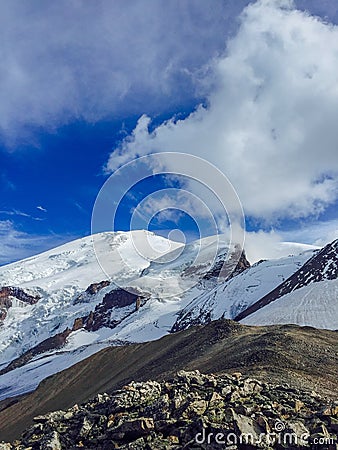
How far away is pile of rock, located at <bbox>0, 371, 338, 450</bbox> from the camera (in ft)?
41.3

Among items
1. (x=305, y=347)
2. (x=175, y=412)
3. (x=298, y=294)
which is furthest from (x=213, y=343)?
(x=298, y=294)

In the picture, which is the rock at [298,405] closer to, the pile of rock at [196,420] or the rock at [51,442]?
the pile of rock at [196,420]

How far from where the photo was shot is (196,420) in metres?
13.5

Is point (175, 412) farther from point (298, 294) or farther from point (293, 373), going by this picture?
point (298, 294)

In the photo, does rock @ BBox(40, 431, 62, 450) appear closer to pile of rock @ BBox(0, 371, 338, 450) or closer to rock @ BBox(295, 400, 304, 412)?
pile of rock @ BBox(0, 371, 338, 450)

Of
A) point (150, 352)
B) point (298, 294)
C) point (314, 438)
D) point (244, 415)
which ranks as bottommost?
point (314, 438)

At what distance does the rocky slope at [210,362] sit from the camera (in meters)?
27.6


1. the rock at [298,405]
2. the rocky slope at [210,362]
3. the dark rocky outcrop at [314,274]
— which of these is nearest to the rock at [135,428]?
the rock at [298,405]

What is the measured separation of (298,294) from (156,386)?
10090cm

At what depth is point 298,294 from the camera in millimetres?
114125

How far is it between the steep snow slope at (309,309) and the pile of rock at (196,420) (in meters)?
72.7

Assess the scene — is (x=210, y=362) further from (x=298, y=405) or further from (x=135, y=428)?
(x=135, y=428)

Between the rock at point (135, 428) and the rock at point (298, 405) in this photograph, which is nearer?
the rock at point (135, 428)

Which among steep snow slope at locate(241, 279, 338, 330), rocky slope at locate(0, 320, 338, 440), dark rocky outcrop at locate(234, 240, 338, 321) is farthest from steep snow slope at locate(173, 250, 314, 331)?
rocky slope at locate(0, 320, 338, 440)
